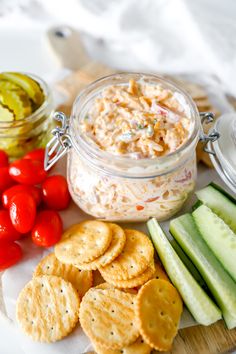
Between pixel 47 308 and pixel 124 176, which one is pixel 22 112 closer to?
pixel 124 176

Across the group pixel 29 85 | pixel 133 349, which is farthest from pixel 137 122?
pixel 133 349

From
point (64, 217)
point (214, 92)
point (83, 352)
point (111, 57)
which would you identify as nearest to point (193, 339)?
point (83, 352)

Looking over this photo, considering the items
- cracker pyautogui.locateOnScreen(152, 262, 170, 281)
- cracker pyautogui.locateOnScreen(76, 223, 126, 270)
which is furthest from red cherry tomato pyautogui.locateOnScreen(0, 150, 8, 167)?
cracker pyautogui.locateOnScreen(152, 262, 170, 281)

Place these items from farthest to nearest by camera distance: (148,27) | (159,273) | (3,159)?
(148,27) → (3,159) → (159,273)

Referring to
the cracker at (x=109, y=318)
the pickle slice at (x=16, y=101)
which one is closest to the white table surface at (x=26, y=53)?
the pickle slice at (x=16, y=101)

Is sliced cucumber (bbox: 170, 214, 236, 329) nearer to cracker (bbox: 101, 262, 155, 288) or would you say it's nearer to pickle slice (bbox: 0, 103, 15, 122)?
cracker (bbox: 101, 262, 155, 288)

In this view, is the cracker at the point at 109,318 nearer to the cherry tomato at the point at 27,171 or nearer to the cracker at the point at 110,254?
the cracker at the point at 110,254

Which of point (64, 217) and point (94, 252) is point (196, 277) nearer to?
point (94, 252)
